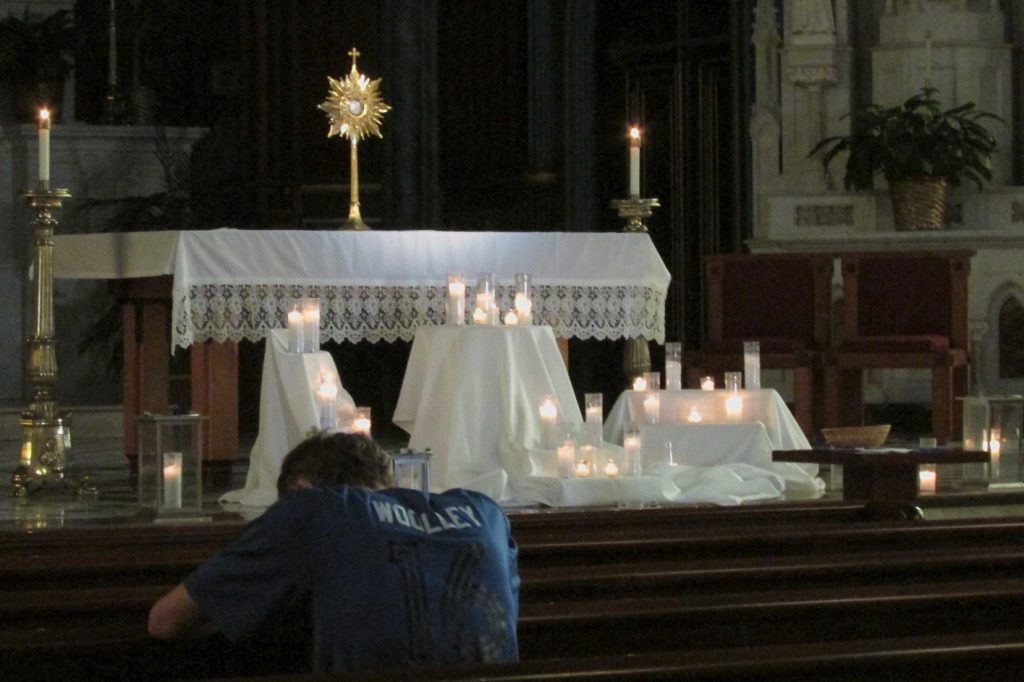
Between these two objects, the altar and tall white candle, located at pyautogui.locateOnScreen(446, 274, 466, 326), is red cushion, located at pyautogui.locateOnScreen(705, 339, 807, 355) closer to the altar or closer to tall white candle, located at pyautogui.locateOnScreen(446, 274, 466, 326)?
the altar

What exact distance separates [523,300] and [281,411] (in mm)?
1120

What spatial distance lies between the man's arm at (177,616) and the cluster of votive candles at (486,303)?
4.41 metres

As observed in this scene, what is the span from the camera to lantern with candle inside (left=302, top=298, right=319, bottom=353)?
6.94 meters

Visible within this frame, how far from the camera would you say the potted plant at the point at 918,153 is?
996 cm

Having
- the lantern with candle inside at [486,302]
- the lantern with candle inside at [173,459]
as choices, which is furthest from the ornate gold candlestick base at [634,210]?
the lantern with candle inside at [173,459]

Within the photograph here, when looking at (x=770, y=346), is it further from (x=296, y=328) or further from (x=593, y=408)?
(x=296, y=328)

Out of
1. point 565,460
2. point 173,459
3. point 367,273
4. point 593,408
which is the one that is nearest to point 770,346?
point 593,408

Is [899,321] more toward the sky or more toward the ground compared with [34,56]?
more toward the ground

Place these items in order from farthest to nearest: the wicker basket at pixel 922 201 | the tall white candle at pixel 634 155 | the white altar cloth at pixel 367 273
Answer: the wicker basket at pixel 922 201, the tall white candle at pixel 634 155, the white altar cloth at pixel 367 273

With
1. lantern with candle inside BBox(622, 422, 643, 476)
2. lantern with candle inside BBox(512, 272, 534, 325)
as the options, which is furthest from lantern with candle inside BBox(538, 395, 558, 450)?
lantern with candle inside BBox(512, 272, 534, 325)

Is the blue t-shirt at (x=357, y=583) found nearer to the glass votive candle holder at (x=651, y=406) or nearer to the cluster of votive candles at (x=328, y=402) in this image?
the cluster of votive candles at (x=328, y=402)

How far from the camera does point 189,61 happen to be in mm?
12359

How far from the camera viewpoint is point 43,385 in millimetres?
7289

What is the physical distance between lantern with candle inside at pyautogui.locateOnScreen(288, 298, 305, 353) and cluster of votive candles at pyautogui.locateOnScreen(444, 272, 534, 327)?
2.03 feet
